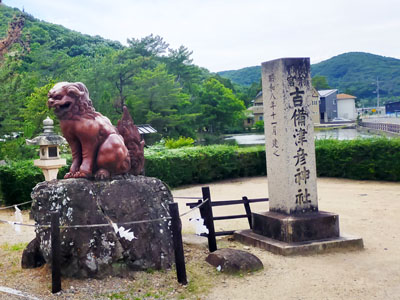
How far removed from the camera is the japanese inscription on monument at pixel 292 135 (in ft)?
21.6

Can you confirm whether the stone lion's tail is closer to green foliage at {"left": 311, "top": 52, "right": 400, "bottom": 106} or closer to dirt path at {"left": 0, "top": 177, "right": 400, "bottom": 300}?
dirt path at {"left": 0, "top": 177, "right": 400, "bottom": 300}

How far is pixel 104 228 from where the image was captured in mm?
4898

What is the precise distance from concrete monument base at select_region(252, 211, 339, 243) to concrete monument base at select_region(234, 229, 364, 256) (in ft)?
0.30

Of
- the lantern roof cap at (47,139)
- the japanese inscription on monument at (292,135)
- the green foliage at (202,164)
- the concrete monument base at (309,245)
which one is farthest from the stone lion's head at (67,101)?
the green foliage at (202,164)

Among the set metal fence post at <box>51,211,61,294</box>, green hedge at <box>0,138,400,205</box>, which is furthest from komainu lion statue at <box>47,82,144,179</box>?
green hedge at <box>0,138,400,205</box>

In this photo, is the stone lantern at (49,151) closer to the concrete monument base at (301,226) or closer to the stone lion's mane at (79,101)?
the stone lion's mane at (79,101)

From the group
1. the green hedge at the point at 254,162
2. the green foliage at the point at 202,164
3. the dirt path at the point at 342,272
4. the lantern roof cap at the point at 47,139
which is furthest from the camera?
the green foliage at the point at 202,164

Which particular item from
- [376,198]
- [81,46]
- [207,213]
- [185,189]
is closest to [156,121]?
[185,189]

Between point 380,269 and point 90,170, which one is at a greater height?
point 90,170

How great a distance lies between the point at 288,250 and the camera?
5980 millimetres

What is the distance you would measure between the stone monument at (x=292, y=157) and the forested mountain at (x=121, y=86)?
1067 centimetres

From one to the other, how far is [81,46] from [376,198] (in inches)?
2139

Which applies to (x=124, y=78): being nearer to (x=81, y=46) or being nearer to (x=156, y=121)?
(x=156, y=121)

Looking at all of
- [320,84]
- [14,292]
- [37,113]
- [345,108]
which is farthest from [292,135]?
[320,84]
